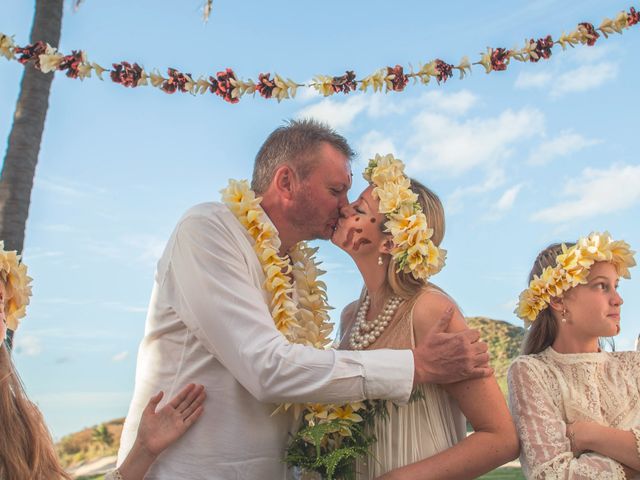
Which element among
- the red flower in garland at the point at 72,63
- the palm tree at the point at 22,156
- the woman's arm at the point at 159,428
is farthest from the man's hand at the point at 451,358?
the palm tree at the point at 22,156

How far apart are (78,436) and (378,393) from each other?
11591 millimetres

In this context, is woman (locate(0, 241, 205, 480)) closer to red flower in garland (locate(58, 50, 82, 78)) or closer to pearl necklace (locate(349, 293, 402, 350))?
pearl necklace (locate(349, 293, 402, 350))

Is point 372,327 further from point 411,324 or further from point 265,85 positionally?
point 265,85

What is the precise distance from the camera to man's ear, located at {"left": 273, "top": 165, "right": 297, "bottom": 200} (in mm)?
3916

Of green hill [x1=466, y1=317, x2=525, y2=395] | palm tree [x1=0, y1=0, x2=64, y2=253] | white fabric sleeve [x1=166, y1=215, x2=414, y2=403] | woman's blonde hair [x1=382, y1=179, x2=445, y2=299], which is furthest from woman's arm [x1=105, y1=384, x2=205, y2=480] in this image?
green hill [x1=466, y1=317, x2=525, y2=395]

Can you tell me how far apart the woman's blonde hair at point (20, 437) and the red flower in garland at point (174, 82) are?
100 inches

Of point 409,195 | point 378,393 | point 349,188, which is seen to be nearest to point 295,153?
point 349,188

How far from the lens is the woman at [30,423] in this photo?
2.48m

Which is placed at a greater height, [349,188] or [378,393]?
[349,188]

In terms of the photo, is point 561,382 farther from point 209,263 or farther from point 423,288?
point 209,263

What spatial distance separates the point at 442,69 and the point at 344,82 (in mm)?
607

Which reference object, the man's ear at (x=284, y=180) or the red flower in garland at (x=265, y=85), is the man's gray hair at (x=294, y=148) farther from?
the red flower in garland at (x=265, y=85)

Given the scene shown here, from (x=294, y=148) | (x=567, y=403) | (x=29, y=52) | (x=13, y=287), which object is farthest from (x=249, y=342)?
(x=29, y=52)

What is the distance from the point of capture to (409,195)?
3494 mm
